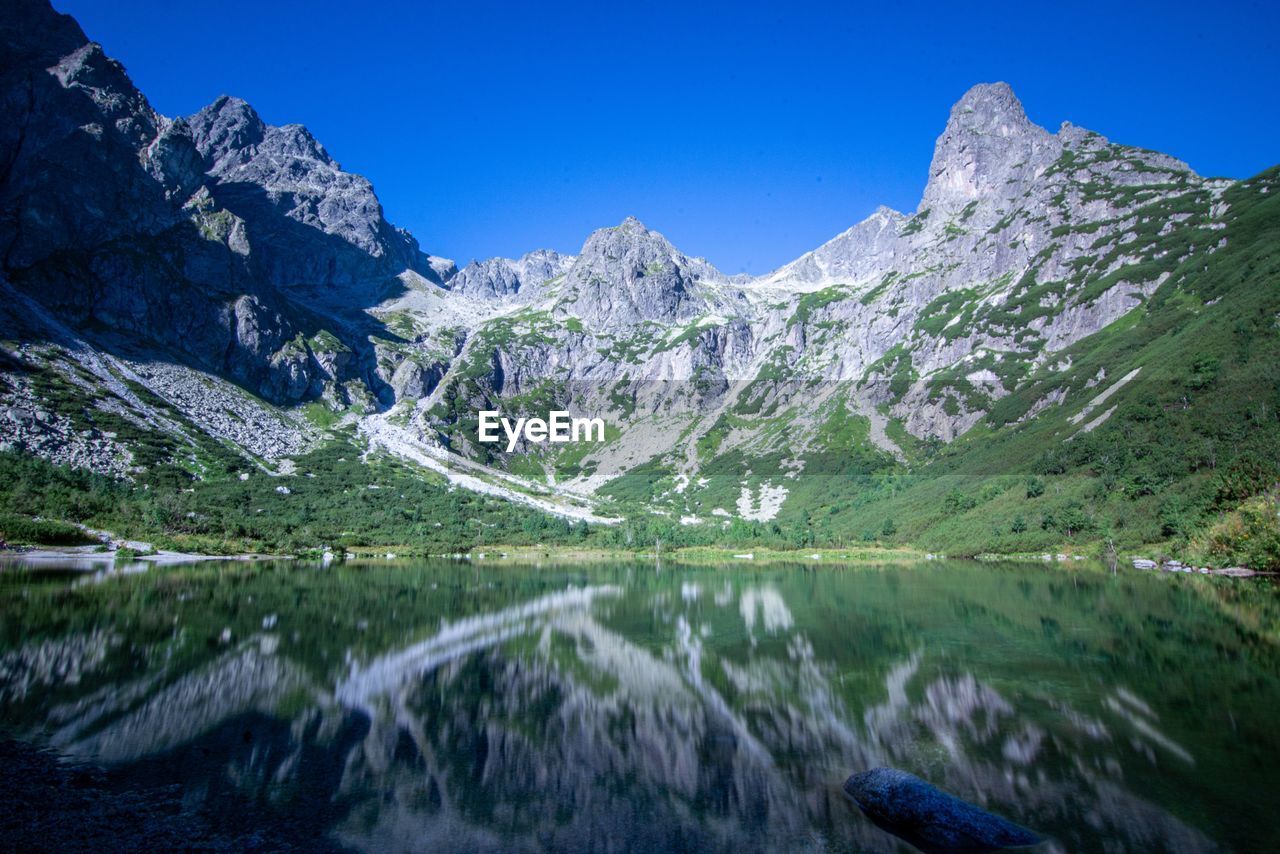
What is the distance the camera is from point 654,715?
75.6 feet

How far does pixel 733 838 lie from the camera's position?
13.7 metres

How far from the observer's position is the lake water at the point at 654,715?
14500 millimetres

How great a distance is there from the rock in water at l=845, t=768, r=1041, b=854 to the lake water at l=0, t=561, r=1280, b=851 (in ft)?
1.58

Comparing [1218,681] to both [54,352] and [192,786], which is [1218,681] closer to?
[192,786]

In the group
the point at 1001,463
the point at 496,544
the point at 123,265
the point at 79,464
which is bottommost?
the point at 496,544

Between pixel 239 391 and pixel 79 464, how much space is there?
83598 mm

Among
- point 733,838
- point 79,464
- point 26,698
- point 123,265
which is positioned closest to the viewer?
point 733,838

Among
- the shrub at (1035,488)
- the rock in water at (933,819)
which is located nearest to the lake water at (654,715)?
the rock in water at (933,819)

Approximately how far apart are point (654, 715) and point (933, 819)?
37.0 ft

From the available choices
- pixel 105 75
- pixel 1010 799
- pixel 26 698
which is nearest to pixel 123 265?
pixel 105 75

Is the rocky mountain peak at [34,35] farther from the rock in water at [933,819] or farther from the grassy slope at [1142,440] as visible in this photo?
the rock in water at [933,819]

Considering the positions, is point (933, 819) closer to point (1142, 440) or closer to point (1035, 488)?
point (1142, 440)

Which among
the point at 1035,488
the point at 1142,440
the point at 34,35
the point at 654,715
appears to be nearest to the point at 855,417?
the point at 1035,488

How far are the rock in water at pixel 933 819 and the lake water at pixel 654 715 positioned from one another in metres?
0.48
